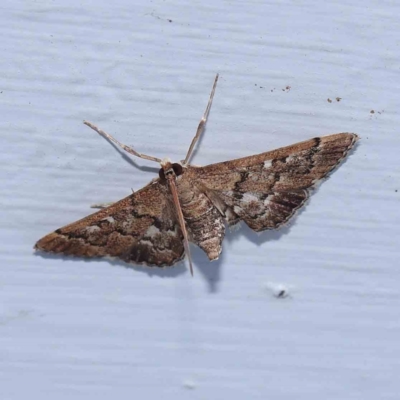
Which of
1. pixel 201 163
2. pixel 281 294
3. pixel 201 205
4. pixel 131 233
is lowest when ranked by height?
pixel 281 294

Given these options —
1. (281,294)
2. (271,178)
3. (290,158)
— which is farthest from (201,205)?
(281,294)

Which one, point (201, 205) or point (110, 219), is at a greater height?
point (201, 205)

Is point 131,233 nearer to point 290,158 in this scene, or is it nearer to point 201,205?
point 201,205

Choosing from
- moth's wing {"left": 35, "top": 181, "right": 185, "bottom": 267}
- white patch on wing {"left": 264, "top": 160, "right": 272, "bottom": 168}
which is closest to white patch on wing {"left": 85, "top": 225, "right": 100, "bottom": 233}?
moth's wing {"left": 35, "top": 181, "right": 185, "bottom": 267}

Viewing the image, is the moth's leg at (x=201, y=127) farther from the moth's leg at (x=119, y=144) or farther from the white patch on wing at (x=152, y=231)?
the white patch on wing at (x=152, y=231)

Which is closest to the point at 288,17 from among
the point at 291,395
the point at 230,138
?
the point at 230,138

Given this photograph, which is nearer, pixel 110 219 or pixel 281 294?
pixel 110 219

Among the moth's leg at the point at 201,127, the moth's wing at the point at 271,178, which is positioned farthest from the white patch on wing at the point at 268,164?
the moth's leg at the point at 201,127
